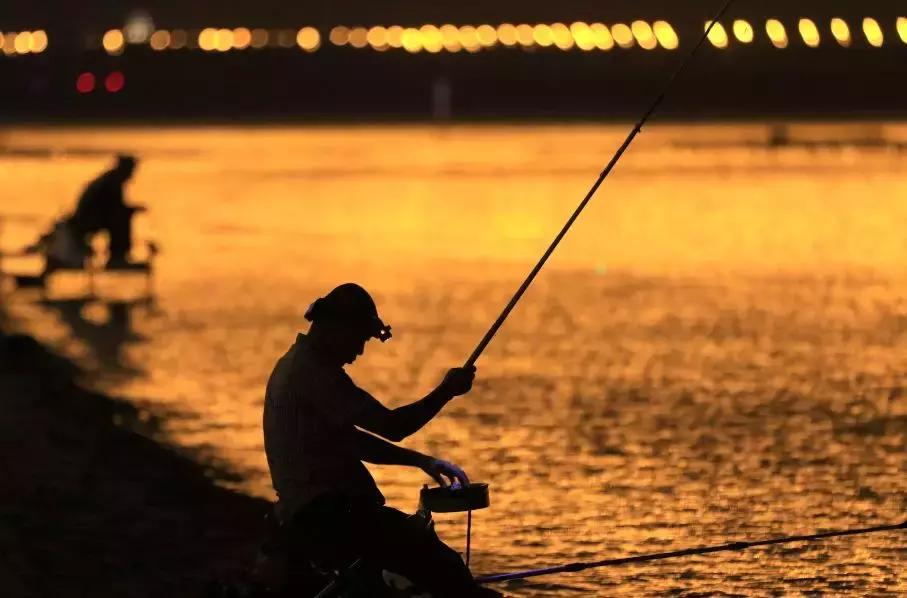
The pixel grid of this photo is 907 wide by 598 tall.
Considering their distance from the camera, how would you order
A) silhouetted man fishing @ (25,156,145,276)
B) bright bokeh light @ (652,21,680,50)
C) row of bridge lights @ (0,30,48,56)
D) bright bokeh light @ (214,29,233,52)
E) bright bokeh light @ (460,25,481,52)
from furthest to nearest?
1. bright bokeh light @ (652,21,680,50)
2. bright bokeh light @ (460,25,481,52)
3. bright bokeh light @ (214,29,233,52)
4. row of bridge lights @ (0,30,48,56)
5. silhouetted man fishing @ (25,156,145,276)

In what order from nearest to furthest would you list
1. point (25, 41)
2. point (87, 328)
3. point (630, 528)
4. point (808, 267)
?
1. point (630, 528)
2. point (87, 328)
3. point (808, 267)
4. point (25, 41)

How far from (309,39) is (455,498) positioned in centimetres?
10078

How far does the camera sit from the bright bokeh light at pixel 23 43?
330 feet

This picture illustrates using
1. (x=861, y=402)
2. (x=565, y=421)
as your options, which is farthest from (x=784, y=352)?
(x=565, y=421)

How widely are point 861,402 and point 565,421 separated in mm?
1955

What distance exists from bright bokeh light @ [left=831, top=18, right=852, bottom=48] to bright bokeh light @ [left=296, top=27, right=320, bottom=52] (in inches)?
891

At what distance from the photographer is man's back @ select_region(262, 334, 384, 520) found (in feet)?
20.1

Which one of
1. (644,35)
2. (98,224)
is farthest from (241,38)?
(98,224)

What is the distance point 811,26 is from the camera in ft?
358

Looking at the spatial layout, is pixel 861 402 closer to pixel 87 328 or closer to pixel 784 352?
pixel 784 352

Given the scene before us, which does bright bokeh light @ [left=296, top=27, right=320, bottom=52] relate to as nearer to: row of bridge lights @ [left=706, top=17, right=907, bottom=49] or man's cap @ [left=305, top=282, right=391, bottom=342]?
row of bridge lights @ [left=706, top=17, right=907, bottom=49]

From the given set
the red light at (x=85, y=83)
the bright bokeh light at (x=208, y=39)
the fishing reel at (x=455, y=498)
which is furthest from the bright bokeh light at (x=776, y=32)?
the fishing reel at (x=455, y=498)

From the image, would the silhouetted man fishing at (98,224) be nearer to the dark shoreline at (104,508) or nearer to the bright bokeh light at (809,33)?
the dark shoreline at (104,508)

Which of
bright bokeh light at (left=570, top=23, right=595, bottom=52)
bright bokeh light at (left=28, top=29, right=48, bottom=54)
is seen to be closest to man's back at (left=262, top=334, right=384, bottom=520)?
bright bokeh light at (left=28, top=29, right=48, bottom=54)
